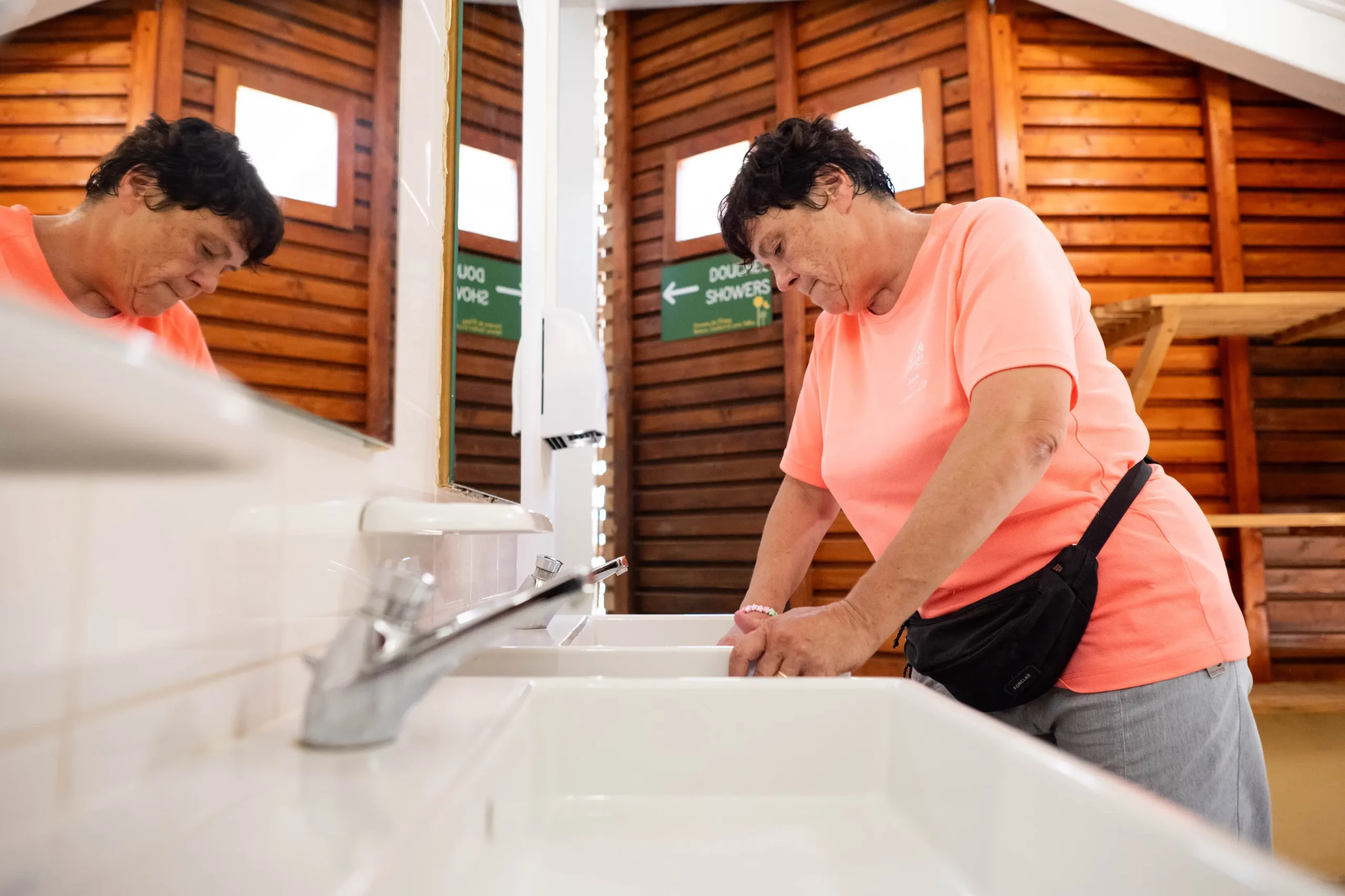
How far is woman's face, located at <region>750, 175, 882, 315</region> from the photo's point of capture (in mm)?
1193

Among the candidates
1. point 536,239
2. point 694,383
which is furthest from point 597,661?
point 694,383

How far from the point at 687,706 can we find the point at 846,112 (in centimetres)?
317

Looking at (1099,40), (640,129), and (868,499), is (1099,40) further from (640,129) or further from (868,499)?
(868,499)

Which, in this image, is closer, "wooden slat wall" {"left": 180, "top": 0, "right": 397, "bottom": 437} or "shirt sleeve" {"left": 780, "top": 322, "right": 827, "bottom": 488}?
"wooden slat wall" {"left": 180, "top": 0, "right": 397, "bottom": 437}

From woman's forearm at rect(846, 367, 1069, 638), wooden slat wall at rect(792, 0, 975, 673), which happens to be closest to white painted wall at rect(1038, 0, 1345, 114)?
wooden slat wall at rect(792, 0, 975, 673)

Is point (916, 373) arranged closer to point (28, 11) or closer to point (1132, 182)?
point (28, 11)

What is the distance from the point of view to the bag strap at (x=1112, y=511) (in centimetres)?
95

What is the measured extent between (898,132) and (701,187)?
829mm

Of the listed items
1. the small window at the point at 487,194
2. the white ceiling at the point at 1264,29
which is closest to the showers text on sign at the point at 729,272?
the white ceiling at the point at 1264,29

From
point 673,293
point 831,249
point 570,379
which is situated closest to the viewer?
point 831,249

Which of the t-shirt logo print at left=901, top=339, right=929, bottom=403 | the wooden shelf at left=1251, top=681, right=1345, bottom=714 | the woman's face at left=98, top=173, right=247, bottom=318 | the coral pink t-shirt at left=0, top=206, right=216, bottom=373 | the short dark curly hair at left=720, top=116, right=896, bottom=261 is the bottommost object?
the wooden shelf at left=1251, top=681, right=1345, bottom=714

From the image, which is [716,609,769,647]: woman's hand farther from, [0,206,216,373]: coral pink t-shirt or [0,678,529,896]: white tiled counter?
[0,206,216,373]: coral pink t-shirt

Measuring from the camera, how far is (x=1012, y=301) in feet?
3.05

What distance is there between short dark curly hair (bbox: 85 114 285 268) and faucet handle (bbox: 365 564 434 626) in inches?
9.6
